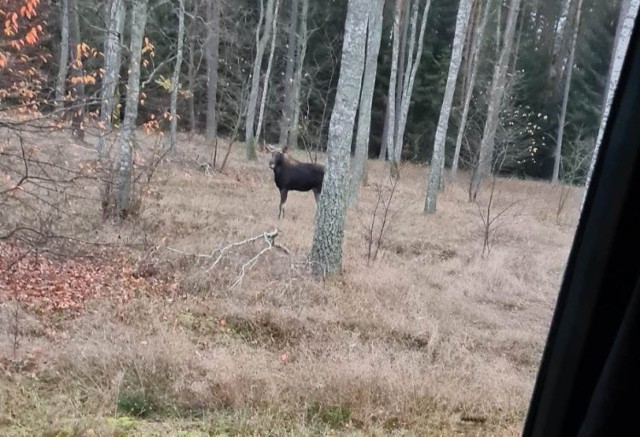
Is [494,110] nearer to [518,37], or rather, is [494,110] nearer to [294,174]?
[294,174]

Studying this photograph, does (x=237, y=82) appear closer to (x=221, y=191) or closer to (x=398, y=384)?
(x=221, y=191)

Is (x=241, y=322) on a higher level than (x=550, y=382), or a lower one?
lower

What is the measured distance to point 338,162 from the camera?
7086 mm

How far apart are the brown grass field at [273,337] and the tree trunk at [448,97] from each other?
2.82 metres

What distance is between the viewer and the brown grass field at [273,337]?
11.3 feet

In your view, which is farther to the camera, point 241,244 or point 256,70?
point 256,70

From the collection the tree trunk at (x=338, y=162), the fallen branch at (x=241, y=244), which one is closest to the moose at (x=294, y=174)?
the fallen branch at (x=241, y=244)

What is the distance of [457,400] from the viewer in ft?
12.5

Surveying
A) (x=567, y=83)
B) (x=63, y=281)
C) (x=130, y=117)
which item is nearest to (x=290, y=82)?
(x=567, y=83)

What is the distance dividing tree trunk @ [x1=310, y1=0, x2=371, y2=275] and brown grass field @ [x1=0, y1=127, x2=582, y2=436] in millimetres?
344

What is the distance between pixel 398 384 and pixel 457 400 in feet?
1.27

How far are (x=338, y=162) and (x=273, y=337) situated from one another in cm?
268

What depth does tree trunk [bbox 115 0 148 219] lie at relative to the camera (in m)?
8.32

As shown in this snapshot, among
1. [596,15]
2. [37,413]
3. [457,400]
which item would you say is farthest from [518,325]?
[596,15]
